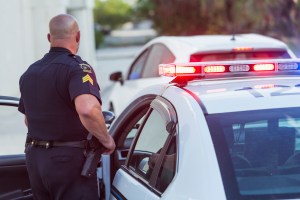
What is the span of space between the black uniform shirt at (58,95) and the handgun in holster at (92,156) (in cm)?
8

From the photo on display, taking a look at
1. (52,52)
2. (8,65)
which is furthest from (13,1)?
(52,52)

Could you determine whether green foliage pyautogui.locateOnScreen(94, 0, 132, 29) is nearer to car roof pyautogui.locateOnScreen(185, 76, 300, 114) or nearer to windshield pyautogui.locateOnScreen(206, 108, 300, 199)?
car roof pyautogui.locateOnScreen(185, 76, 300, 114)

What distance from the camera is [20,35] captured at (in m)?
13.8

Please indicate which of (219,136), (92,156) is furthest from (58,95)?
(219,136)

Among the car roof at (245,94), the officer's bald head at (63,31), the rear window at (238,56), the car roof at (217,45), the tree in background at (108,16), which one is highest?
the officer's bald head at (63,31)

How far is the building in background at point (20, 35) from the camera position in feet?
43.5

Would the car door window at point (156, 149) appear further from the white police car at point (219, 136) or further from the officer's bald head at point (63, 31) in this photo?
the officer's bald head at point (63, 31)

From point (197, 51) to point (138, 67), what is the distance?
1902 mm

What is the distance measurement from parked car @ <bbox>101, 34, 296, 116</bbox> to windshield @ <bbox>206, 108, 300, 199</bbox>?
4148mm

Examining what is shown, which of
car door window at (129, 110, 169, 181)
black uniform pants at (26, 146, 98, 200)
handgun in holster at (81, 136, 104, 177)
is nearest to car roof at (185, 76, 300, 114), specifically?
car door window at (129, 110, 169, 181)

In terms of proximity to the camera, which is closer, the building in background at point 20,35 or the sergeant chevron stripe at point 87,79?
the sergeant chevron stripe at point 87,79

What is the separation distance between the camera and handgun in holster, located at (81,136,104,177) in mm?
3953

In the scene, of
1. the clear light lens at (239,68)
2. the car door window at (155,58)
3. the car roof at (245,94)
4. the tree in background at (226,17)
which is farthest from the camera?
the tree in background at (226,17)

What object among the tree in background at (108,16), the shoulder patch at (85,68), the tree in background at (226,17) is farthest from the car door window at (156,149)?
the tree in background at (108,16)
